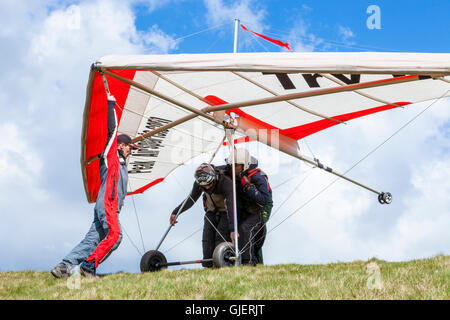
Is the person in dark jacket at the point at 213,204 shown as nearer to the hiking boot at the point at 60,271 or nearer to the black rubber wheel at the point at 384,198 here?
the hiking boot at the point at 60,271

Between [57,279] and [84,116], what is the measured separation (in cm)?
196

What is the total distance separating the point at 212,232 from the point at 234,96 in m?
1.93

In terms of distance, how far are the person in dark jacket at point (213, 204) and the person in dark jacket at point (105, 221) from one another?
102 centimetres

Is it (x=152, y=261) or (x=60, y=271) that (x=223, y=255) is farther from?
(x=60, y=271)

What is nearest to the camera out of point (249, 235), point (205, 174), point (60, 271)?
point (60, 271)

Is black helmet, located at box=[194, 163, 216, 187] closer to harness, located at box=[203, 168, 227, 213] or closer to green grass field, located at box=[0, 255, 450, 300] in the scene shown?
harness, located at box=[203, 168, 227, 213]

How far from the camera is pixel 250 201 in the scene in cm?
551

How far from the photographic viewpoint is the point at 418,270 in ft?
12.6

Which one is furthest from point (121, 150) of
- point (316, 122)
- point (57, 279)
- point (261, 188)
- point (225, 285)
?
point (316, 122)

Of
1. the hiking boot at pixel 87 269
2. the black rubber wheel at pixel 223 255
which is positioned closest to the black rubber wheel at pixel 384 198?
the black rubber wheel at pixel 223 255

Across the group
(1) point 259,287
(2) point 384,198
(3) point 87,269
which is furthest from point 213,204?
(2) point 384,198

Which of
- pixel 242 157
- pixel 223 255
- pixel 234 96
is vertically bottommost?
pixel 223 255

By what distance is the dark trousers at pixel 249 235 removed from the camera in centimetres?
537
